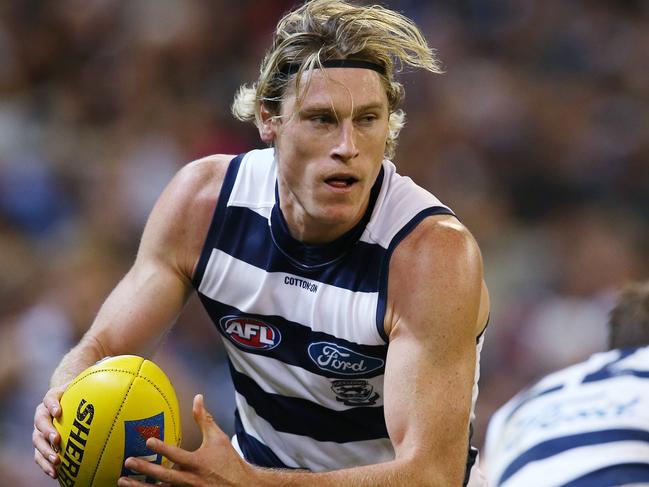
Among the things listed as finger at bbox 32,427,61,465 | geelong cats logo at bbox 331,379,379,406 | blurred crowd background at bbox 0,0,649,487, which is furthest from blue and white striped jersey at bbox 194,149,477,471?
blurred crowd background at bbox 0,0,649,487

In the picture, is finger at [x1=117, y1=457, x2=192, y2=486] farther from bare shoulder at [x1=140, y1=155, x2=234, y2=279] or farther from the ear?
the ear

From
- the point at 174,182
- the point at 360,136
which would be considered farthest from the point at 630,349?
the point at 174,182

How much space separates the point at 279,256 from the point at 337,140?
520 mm

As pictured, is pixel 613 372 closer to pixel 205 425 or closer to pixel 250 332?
pixel 250 332

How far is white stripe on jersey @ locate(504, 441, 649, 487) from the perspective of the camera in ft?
12.0

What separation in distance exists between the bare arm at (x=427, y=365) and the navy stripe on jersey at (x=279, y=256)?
0.11 metres

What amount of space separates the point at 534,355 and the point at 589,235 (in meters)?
1.29

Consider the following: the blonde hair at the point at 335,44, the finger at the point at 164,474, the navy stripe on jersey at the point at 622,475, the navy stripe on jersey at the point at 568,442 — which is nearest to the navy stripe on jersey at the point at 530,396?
the navy stripe on jersey at the point at 568,442

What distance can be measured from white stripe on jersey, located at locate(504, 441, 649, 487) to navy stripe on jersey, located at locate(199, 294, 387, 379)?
2.25ft

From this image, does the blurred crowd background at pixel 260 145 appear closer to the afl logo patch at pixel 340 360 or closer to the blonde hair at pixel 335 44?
the afl logo patch at pixel 340 360

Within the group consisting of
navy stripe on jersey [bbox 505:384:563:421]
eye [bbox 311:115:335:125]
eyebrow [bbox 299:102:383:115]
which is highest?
eyebrow [bbox 299:102:383:115]

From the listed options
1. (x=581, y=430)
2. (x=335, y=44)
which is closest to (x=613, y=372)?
(x=581, y=430)

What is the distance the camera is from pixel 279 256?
12.2ft

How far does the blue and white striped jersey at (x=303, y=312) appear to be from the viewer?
355 centimetres
